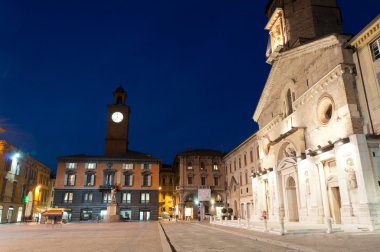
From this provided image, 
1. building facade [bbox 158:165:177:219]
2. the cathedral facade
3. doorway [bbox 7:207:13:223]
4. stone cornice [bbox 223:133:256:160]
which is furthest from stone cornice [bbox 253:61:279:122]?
building facade [bbox 158:165:177:219]

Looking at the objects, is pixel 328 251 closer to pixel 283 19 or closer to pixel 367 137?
pixel 367 137

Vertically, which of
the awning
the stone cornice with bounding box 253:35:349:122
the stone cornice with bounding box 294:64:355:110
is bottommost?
the awning

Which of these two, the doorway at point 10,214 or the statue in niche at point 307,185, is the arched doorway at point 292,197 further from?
the doorway at point 10,214

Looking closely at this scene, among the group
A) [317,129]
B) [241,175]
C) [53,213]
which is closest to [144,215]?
[241,175]

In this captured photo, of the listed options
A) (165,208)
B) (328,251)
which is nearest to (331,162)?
(328,251)

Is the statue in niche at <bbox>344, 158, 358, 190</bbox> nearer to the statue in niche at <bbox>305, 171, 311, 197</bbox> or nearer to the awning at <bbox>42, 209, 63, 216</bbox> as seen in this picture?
the statue in niche at <bbox>305, 171, 311, 197</bbox>

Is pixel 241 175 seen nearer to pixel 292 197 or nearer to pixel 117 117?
pixel 292 197

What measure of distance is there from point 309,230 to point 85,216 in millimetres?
48316

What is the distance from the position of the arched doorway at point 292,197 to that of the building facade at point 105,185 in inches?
1369

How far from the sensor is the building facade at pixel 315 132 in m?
17.5

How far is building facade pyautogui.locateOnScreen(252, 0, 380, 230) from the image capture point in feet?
57.4

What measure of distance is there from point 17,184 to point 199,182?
3362cm

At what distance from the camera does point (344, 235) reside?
47.6ft

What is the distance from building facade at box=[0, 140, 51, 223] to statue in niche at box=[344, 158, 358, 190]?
4153 centimetres
